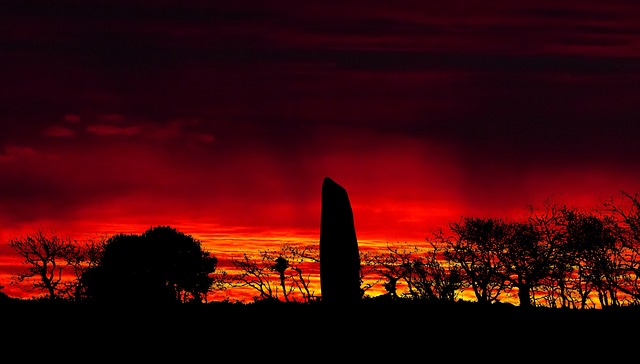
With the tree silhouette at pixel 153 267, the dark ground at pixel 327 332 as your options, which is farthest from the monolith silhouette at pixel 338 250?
the tree silhouette at pixel 153 267

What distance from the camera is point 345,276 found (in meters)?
30.5

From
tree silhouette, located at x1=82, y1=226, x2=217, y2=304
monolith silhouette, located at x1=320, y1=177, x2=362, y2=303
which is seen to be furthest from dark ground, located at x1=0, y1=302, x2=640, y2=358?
tree silhouette, located at x1=82, y1=226, x2=217, y2=304

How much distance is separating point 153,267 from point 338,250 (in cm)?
3781

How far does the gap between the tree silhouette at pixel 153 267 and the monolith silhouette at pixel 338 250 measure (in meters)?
31.0

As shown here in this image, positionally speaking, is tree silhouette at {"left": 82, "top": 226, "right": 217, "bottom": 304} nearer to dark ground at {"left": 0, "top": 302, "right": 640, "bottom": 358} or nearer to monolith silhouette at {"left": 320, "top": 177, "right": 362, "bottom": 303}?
monolith silhouette at {"left": 320, "top": 177, "right": 362, "bottom": 303}

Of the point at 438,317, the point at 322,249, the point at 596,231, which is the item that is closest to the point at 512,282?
the point at 596,231

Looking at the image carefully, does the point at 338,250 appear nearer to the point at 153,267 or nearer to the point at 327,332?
the point at 327,332

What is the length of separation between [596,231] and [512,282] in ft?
21.0

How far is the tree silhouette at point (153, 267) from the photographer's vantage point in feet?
204

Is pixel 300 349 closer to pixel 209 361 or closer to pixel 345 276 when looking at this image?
pixel 209 361

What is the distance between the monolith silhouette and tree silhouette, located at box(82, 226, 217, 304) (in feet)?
102

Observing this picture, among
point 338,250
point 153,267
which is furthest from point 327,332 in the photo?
point 153,267

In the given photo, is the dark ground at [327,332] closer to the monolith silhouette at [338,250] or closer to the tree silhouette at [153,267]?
the monolith silhouette at [338,250]

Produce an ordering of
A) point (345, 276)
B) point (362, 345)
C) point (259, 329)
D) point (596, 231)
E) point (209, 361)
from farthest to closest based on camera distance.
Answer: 1. point (596, 231)
2. point (345, 276)
3. point (259, 329)
4. point (362, 345)
5. point (209, 361)
